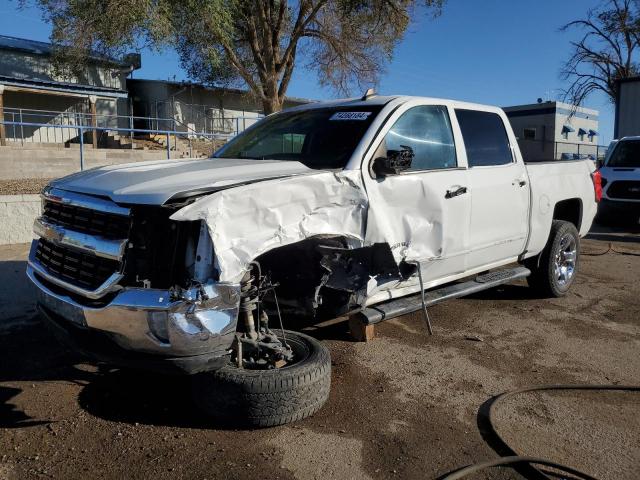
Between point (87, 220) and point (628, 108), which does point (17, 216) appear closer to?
point (87, 220)

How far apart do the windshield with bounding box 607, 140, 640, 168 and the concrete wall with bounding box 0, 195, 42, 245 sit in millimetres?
11915

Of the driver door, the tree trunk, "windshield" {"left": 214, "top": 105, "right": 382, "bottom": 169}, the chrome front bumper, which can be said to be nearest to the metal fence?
the tree trunk

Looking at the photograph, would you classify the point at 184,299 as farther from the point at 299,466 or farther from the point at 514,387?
the point at 514,387

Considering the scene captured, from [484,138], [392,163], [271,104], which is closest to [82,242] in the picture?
[392,163]

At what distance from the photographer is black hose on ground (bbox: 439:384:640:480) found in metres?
2.93

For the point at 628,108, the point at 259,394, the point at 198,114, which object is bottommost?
the point at 259,394

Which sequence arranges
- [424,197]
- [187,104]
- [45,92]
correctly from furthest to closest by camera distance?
1. [187,104]
2. [45,92]
3. [424,197]

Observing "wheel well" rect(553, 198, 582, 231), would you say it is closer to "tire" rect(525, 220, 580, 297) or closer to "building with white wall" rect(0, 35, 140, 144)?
"tire" rect(525, 220, 580, 297)

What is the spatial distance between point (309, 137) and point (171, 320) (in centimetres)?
215

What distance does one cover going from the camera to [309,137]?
4531 millimetres

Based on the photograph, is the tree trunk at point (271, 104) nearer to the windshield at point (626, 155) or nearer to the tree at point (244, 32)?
the tree at point (244, 32)

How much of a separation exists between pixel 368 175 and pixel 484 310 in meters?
2.78

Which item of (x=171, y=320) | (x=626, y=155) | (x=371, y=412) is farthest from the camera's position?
(x=626, y=155)

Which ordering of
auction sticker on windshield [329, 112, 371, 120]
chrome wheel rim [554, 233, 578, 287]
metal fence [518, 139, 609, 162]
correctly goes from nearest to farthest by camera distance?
1. auction sticker on windshield [329, 112, 371, 120]
2. chrome wheel rim [554, 233, 578, 287]
3. metal fence [518, 139, 609, 162]
